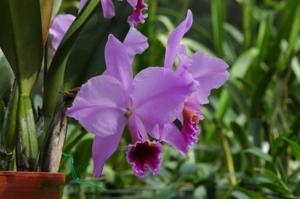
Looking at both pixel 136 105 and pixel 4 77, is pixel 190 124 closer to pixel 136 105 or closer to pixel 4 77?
pixel 136 105

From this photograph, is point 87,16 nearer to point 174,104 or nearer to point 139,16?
point 139,16

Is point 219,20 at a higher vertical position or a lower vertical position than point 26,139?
higher

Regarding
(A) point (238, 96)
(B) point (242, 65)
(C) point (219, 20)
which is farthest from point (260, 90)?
(C) point (219, 20)

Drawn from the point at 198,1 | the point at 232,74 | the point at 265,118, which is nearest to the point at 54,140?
the point at 265,118

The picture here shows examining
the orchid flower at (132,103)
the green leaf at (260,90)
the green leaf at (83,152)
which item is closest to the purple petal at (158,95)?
the orchid flower at (132,103)

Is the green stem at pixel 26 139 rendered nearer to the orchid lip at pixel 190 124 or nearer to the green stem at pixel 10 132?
the green stem at pixel 10 132

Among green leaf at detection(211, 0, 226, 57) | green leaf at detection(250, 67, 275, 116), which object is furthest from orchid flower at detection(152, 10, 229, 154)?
green leaf at detection(211, 0, 226, 57)
